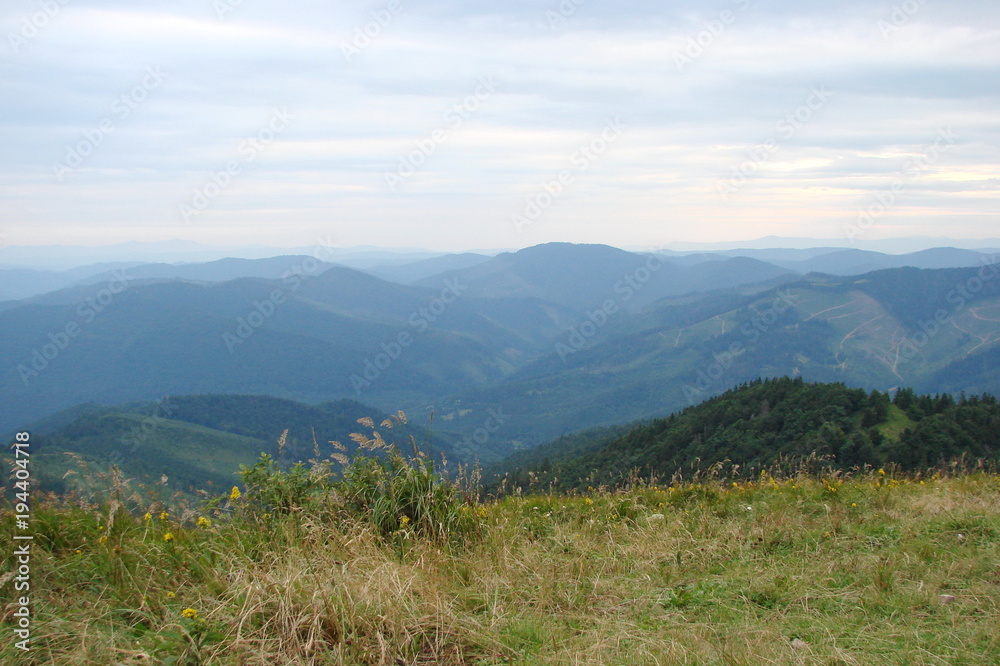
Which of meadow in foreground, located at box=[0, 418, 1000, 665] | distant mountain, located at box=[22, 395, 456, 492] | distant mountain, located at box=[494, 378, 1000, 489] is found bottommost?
distant mountain, located at box=[22, 395, 456, 492]

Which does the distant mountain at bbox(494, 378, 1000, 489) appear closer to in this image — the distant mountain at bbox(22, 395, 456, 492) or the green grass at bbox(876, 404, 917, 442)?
the green grass at bbox(876, 404, 917, 442)

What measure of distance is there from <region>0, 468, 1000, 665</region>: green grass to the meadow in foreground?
20 mm

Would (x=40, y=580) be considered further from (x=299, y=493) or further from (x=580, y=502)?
(x=580, y=502)

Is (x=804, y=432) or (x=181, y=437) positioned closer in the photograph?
(x=804, y=432)

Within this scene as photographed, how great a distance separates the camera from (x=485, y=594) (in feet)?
14.5

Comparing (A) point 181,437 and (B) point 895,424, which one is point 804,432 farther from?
(A) point 181,437

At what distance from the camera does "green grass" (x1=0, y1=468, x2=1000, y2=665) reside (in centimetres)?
355

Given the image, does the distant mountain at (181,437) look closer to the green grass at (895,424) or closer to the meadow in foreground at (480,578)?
the green grass at (895,424)

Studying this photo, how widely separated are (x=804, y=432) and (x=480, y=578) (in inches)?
2402

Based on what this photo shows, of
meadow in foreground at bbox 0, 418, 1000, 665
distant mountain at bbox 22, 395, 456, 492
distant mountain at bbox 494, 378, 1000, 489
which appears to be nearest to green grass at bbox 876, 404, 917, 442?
distant mountain at bbox 494, 378, 1000, 489

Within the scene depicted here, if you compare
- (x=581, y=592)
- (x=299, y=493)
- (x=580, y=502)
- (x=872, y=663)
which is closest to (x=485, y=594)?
(x=581, y=592)

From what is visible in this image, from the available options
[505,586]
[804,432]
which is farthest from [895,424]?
[505,586]

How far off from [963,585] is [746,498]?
2.92 metres

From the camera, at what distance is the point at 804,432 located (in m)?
56.8
